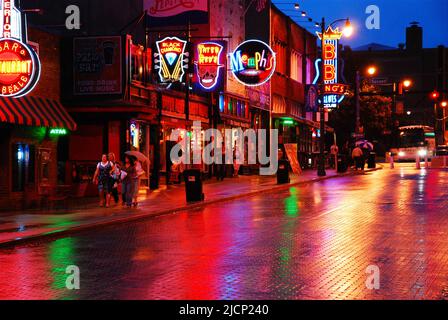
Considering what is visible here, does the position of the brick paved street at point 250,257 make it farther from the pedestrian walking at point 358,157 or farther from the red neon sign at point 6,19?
the pedestrian walking at point 358,157

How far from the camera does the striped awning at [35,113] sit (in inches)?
870

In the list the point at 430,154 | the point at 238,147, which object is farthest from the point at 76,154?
the point at 430,154

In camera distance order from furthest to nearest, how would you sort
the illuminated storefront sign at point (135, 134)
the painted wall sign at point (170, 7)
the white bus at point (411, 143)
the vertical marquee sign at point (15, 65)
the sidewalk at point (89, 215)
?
1. the white bus at point (411, 143)
2. the painted wall sign at point (170, 7)
3. the illuminated storefront sign at point (135, 134)
4. the vertical marquee sign at point (15, 65)
5. the sidewalk at point (89, 215)

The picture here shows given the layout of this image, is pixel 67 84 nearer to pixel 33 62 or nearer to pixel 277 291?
pixel 33 62

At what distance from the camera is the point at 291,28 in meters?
51.3

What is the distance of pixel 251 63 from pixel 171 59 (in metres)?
7.24

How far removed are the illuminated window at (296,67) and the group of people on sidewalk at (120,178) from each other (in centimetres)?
3075

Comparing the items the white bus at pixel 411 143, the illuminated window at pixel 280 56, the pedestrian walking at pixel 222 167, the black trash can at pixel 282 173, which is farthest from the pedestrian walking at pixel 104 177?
the white bus at pixel 411 143

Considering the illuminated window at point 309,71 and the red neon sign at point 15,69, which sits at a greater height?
the illuminated window at point 309,71

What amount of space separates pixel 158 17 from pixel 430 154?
43804 millimetres

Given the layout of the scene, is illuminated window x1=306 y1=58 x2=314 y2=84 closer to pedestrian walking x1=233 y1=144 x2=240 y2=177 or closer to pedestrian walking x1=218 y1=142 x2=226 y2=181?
pedestrian walking x1=233 y1=144 x2=240 y2=177

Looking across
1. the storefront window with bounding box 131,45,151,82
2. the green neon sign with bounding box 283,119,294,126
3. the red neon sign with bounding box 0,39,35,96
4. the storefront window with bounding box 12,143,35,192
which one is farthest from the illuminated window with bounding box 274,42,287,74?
the red neon sign with bounding box 0,39,35,96

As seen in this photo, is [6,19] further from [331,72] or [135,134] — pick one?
[331,72]

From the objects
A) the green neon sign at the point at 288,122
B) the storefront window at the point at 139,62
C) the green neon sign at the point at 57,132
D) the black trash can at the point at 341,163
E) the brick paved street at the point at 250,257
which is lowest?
the brick paved street at the point at 250,257
